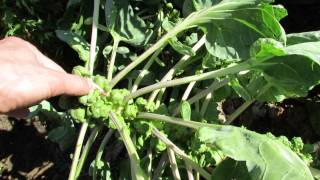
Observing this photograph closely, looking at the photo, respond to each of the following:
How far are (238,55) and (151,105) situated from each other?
1.81 feet

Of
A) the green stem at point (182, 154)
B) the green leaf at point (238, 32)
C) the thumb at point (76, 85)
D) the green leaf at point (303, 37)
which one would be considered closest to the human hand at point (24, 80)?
the thumb at point (76, 85)

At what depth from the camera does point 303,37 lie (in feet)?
7.70

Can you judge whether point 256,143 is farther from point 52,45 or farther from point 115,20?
point 52,45

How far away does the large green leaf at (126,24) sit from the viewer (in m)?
2.88

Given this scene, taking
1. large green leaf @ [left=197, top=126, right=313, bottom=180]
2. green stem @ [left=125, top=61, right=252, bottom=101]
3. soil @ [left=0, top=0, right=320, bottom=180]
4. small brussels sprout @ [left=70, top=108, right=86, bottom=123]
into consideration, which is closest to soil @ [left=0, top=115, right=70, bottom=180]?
soil @ [left=0, top=0, right=320, bottom=180]

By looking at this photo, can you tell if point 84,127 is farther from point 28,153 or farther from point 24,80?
point 28,153

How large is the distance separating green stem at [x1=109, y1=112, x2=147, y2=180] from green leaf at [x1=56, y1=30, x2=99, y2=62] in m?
0.45

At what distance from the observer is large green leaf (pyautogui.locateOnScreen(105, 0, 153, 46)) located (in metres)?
2.88

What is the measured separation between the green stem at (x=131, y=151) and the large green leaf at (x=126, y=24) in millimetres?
581

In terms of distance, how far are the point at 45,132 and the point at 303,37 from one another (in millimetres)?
1917

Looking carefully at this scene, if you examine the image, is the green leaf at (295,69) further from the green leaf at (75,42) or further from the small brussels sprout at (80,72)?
the green leaf at (75,42)

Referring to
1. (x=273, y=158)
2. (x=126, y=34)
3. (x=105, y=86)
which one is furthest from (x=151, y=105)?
(x=273, y=158)

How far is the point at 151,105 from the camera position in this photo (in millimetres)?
2715

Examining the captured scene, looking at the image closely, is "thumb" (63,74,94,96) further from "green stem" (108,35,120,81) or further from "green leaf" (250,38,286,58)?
"green leaf" (250,38,286,58)
